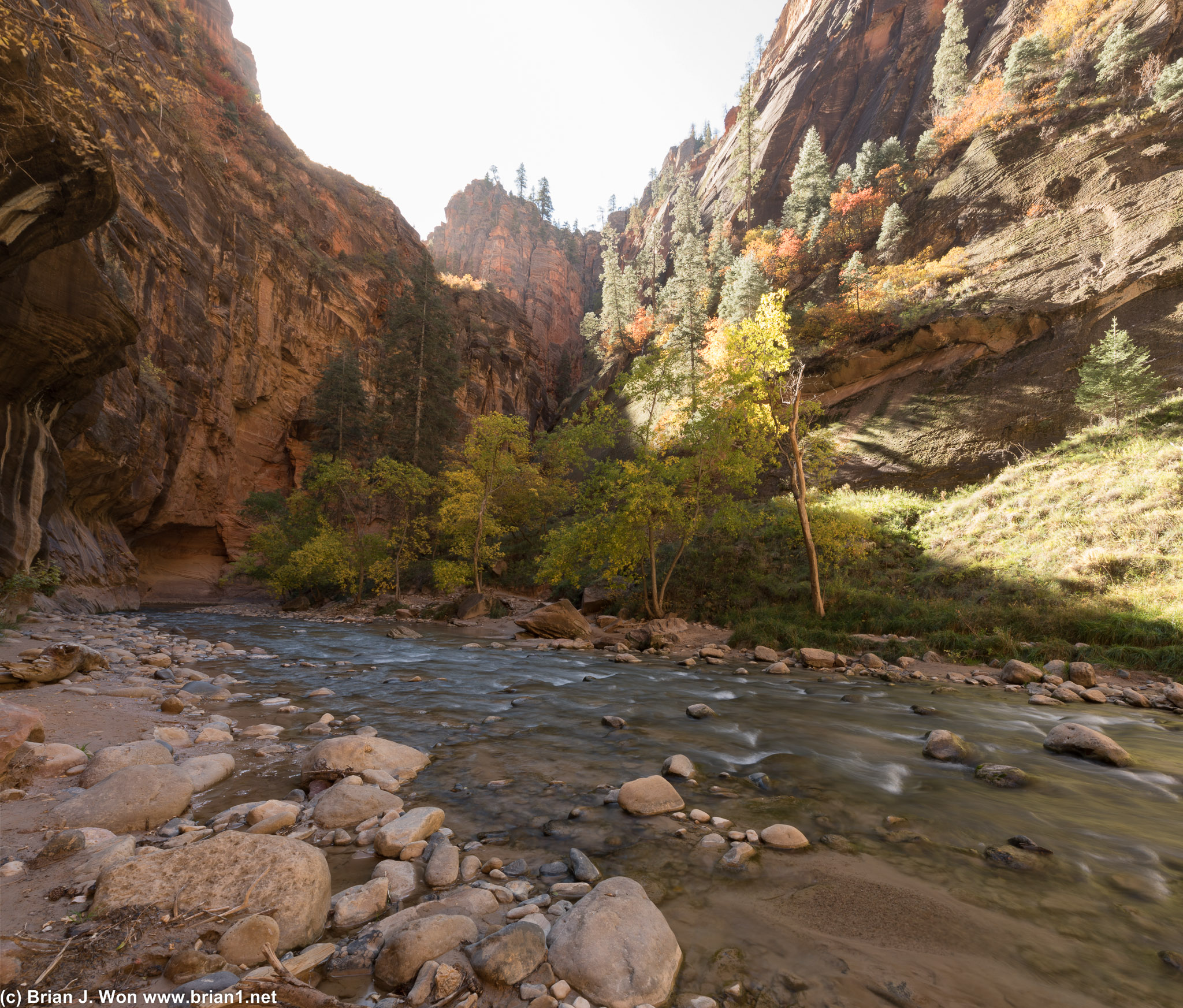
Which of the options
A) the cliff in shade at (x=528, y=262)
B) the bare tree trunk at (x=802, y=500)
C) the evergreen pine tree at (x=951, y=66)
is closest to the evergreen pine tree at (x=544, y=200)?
the cliff in shade at (x=528, y=262)

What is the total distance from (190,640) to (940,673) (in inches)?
758

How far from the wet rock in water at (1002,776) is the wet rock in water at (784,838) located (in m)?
2.89

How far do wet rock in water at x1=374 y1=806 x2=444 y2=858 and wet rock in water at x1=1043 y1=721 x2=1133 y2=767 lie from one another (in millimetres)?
7700

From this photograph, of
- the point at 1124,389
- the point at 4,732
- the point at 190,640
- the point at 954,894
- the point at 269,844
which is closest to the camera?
the point at 269,844

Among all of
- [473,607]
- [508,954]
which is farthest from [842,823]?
[473,607]

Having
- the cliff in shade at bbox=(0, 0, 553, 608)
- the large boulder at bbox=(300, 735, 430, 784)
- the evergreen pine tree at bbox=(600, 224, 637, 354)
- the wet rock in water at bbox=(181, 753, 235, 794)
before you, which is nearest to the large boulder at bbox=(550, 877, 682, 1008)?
the large boulder at bbox=(300, 735, 430, 784)

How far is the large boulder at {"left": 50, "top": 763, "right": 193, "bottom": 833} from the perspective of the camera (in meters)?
3.43

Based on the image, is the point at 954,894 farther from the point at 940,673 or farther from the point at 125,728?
the point at 940,673

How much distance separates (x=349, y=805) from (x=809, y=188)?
181 feet

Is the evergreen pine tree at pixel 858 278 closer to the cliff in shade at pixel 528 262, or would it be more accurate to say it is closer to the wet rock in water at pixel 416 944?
the wet rock in water at pixel 416 944

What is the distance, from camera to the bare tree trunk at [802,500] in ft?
49.8

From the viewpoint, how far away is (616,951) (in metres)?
2.49

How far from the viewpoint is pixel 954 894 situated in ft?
10.8

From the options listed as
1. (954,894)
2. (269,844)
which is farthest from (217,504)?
(954,894)
